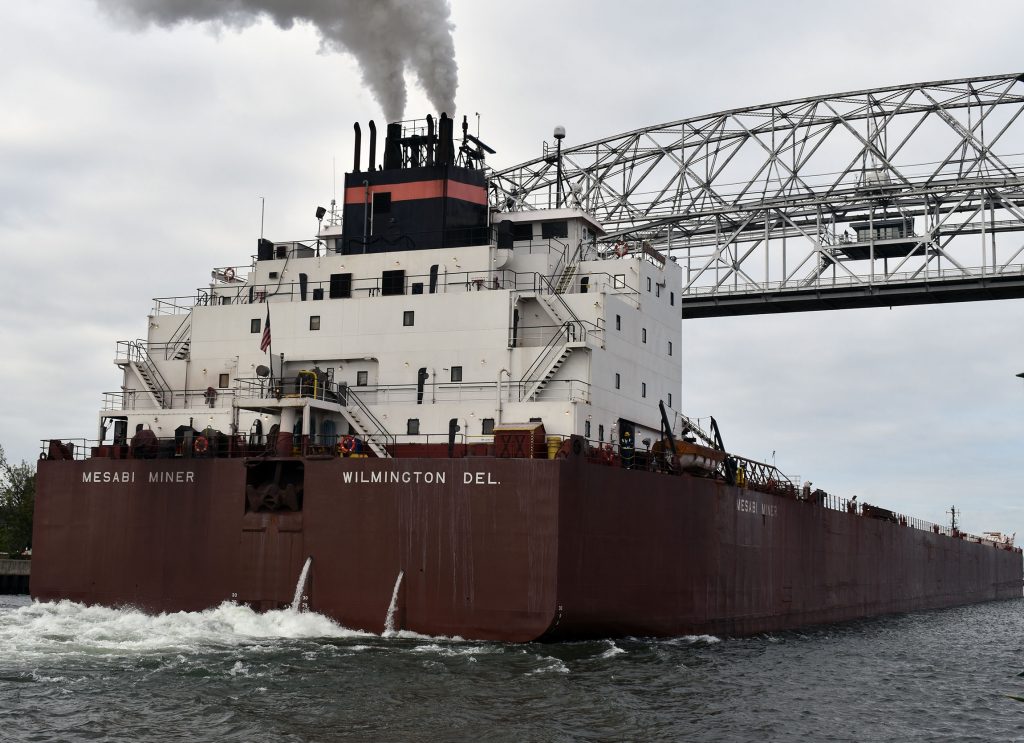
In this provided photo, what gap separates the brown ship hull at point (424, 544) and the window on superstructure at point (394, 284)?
230 inches

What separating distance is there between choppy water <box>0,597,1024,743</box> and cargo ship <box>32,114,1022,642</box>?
910 mm

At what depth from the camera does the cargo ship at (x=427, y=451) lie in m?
24.0

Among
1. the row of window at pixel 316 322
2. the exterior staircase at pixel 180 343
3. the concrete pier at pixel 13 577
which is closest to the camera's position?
the row of window at pixel 316 322

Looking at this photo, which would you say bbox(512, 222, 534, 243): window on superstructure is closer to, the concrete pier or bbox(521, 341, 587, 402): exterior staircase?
bbox(521, 341, 587, 402): exterior staircase

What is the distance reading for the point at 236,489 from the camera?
2580cm

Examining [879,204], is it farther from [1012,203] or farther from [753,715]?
[753,715]

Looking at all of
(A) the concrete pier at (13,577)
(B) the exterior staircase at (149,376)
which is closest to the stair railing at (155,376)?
(B) the exterior staircase at (149,376)

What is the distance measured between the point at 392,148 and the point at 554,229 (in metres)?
4.80

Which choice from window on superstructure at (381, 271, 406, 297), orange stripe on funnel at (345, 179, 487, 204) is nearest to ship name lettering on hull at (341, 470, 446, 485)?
window on superstructure at (381, 271, 406, 297)

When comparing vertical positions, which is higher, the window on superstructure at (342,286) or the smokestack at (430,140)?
the smokestack at (430,140)

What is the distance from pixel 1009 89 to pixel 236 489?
52.4m

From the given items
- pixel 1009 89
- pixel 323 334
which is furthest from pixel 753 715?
pixel 1009 89

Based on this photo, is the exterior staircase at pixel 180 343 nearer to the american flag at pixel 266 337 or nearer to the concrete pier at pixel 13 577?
the american flag at pixel 266 337

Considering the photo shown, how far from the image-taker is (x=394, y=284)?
29.5 metres
